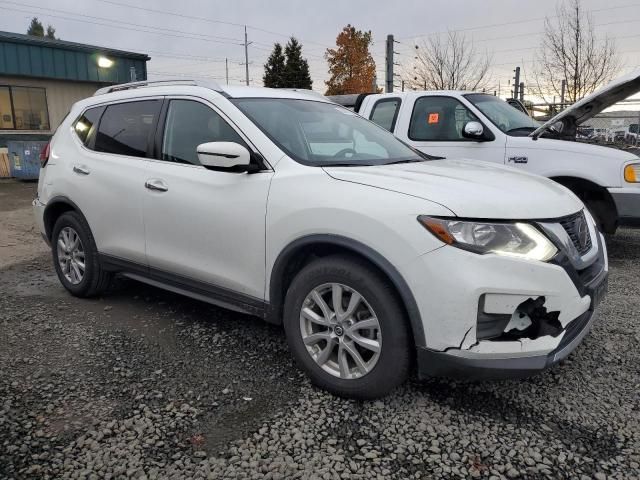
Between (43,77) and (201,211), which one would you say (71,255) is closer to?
(201,211)

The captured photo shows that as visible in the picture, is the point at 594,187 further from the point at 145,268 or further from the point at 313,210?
the point at 145,268

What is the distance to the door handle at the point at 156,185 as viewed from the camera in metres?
3.57

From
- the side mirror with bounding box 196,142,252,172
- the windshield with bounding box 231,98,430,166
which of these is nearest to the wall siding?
the windshield with bounding box 231,98,430,166

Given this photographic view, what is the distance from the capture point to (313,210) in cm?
281

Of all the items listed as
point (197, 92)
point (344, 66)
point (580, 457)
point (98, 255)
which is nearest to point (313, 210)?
point (197, 92)

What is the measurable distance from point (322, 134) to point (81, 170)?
2.05 meters

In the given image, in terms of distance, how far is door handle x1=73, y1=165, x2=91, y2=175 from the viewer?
13.9 feet

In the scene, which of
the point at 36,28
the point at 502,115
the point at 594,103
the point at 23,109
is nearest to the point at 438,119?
the point at 502,115

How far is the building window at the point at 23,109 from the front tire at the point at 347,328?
53.9 feet

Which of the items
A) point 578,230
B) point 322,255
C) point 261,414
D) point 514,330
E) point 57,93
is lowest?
point 261,414

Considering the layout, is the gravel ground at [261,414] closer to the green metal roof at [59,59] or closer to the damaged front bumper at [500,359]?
the damaged front bumper at [500,359]

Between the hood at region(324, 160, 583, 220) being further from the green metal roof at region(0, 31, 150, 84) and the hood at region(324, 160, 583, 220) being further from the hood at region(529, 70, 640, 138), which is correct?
the green metal roof at region(0, 31, 150, 84)

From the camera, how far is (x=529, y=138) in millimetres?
5762

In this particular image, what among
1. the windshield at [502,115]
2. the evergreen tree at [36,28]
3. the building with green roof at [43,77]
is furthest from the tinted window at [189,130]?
the evergreen tree at [36,28]
